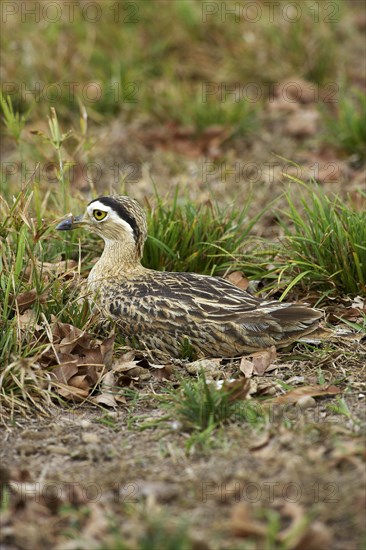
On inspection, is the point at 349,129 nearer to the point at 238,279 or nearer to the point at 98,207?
the point at 238,279

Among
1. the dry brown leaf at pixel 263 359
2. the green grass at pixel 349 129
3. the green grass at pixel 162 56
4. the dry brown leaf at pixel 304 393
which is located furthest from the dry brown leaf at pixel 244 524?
the green grass at pixel 162 56

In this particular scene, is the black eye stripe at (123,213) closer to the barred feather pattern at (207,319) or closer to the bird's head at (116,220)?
the bird's head at (116,220)

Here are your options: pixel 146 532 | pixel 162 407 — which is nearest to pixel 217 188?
pixel 162 407

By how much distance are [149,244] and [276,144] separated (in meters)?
3.37

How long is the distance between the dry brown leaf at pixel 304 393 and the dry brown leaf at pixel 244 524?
1.21m

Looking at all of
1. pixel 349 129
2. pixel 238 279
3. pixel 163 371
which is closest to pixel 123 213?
pixel 238 279

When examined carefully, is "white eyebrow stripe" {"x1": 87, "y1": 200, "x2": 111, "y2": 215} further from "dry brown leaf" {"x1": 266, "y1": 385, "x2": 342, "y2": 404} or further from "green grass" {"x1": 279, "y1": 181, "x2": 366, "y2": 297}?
"dry brown leaf" {"x1": 266, "y1": 385, "x2": 342, "y2": 404}

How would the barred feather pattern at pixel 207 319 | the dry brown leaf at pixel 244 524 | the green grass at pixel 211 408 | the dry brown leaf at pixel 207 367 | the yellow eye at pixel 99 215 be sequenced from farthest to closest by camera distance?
the yellow eye at pixel 99 215
the barred feather pattern at pixel 207 319
the dry brown leaf at pixel 207 367
the green grass at pixel 211 408
the dry brown leaf at pixel 244 524

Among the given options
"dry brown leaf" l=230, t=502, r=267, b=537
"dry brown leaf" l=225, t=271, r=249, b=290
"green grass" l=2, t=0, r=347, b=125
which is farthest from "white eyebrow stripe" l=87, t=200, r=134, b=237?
"green grass" l=2, t=0, r=347, b=125

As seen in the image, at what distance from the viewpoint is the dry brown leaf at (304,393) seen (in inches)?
198

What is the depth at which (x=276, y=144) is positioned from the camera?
9648 mm

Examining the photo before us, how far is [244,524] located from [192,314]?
6.81 ft

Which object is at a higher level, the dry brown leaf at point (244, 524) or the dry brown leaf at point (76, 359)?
the dry brown leaf at point (244, 524)

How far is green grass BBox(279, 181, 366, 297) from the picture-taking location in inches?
245
